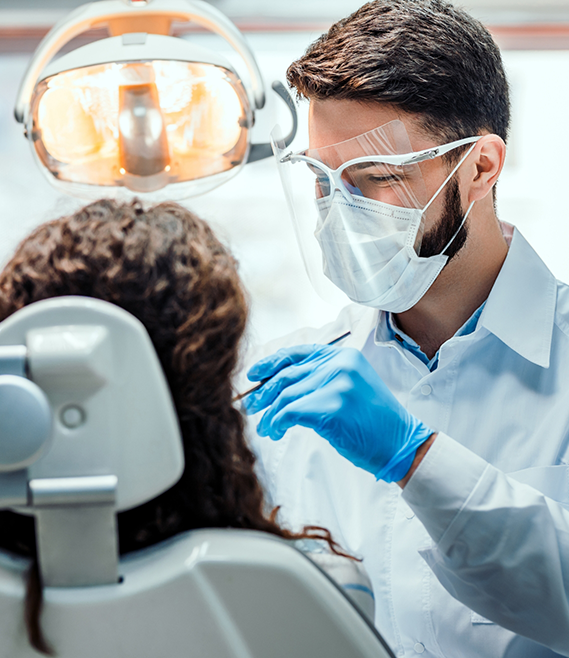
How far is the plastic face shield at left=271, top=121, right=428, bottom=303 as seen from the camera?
1493mm

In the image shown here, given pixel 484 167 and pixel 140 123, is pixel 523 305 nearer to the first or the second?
pixel 484 167

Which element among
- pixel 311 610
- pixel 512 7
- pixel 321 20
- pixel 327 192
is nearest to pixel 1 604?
pixel 311 610

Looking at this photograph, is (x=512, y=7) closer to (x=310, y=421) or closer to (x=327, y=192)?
(x=327, y=192)

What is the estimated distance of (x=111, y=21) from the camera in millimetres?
1401

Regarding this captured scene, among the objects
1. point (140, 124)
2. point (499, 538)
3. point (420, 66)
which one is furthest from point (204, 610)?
point (420, 66)

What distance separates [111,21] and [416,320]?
1.04 meters

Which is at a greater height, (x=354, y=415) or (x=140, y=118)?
(x=140, y=118)

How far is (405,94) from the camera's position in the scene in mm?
1530

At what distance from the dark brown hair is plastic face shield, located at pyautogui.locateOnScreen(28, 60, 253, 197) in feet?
0.98

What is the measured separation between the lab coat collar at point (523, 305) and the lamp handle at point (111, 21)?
0.75 metres

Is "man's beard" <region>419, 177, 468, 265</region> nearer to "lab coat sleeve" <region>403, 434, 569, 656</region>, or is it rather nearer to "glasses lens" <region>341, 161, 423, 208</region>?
"glasses lens" <region>341, 161, 423, 208</region>

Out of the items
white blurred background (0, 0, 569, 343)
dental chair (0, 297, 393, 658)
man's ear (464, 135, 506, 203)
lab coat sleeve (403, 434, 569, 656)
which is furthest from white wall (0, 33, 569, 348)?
dental chair (0, 297, 393, 658)

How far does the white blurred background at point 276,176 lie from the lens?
263cm

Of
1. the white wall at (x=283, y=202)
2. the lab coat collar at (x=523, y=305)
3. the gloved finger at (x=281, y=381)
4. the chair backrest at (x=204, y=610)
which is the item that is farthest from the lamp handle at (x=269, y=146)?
the white wall at (x=283, y=202)
